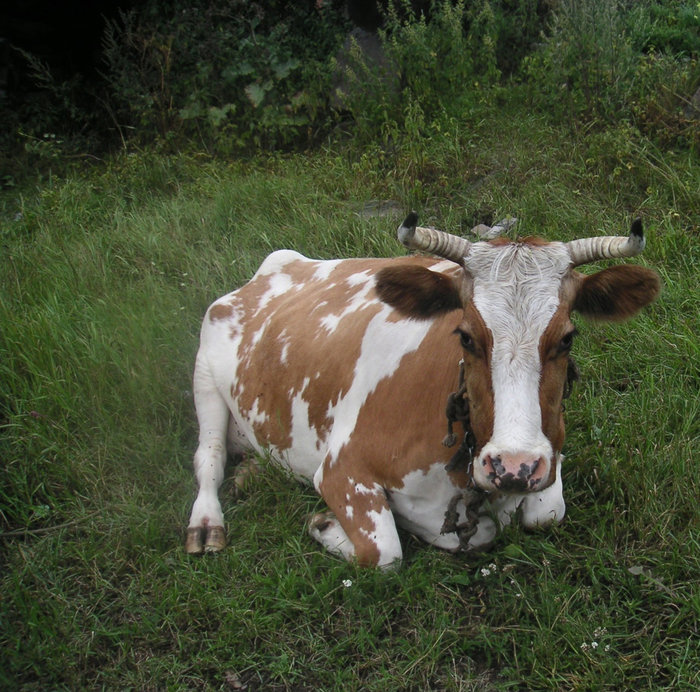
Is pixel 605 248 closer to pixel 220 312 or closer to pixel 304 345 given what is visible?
pixel 304 345

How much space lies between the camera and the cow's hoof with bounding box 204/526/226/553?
365cm

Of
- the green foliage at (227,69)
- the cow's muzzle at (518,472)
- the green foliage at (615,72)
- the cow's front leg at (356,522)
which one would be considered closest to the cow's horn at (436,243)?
the cow's muzzle at (518,472)

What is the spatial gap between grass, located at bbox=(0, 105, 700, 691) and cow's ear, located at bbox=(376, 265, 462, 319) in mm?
983

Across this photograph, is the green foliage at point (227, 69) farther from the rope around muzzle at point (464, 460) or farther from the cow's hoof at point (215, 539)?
the rope around muzzle at point (464, 460)

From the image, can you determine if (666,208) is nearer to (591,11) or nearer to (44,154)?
(591,11)

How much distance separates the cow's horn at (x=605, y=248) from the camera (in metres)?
2.77

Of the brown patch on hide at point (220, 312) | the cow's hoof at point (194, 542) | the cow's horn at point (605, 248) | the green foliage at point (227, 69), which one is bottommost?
the cow's hoof at point (194, 542)

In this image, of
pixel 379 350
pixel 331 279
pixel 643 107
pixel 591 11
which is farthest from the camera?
pixel 591 11

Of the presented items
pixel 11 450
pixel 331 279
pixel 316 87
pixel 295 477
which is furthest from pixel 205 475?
pixel 316 87

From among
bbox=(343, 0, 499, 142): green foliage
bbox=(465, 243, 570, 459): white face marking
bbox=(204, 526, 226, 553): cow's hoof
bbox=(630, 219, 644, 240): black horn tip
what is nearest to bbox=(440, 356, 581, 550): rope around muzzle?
bbox=(465, 243, 570, 459): white face marking

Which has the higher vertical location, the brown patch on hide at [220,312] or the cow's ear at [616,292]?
the cow's ear at [616,292]

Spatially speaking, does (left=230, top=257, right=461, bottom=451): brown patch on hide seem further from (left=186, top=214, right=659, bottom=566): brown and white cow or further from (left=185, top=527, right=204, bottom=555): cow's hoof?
(left=185, top=527, right=204, bottom=555): cow's hoof

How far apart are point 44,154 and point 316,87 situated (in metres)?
2.72

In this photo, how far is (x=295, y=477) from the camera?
4105mm
